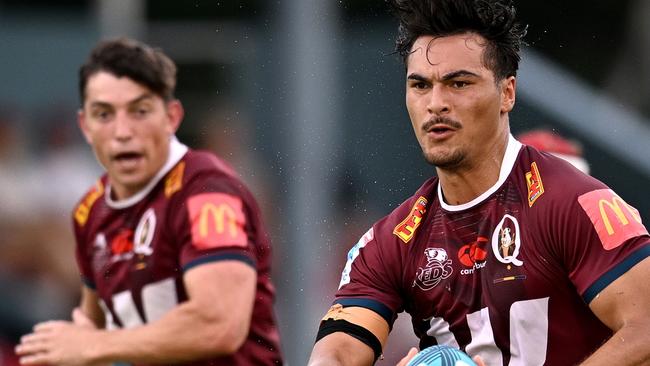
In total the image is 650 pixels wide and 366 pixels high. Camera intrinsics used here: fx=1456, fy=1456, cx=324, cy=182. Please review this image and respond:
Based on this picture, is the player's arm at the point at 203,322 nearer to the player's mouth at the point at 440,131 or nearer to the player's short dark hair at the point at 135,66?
the player's short dark hair at the point at 135,66

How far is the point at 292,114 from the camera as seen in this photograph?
36.0 feet

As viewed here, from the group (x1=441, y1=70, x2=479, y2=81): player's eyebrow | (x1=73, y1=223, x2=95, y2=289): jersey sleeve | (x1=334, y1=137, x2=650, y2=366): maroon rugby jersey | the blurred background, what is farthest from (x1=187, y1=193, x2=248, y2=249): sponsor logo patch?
the blurred background

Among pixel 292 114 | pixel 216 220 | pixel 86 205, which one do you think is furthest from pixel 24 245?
pixel 216 220

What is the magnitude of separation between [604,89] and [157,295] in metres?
6.28

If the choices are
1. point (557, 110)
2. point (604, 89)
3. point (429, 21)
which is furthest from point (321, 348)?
point (604, 89)

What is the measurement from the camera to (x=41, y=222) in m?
11.2

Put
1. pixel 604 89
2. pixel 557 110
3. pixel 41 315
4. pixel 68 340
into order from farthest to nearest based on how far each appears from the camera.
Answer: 1. pixel 604 89
2. pixel 557 110
3. pixel 41 315
4. pixel 68 340

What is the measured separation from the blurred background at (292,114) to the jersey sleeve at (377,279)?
3656 mm

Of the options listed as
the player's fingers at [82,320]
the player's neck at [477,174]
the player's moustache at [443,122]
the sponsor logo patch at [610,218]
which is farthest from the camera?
the player's fingers at [82,320]

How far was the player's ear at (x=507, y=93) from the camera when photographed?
5.96 m

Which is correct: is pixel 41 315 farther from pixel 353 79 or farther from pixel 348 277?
pixel 348 277

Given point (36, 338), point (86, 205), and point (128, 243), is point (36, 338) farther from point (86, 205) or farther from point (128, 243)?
point (86, 205)

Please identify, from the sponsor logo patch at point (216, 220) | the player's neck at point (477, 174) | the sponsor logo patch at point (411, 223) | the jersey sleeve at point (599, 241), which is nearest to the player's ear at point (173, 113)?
the sponsor logo patch at point (216, 220)

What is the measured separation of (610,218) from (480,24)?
1.03 m
